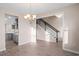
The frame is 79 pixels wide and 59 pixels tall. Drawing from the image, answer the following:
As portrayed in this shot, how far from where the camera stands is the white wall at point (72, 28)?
410 cm

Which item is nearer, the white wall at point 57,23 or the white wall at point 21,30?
the white wall at point 21,30

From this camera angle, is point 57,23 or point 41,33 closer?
point 57,23

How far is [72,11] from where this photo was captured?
4258mm

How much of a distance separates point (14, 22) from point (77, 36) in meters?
6.94

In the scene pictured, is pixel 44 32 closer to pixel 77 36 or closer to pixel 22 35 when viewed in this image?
pixel 22 35

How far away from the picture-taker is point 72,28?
14.0ft

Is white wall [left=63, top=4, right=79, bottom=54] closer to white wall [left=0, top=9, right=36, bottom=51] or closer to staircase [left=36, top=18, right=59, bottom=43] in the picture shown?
staircase [left=36, top=18, right=59, bottom=43]

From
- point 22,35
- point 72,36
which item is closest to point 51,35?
point 22,35

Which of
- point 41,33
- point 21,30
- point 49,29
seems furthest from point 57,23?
point 21,30

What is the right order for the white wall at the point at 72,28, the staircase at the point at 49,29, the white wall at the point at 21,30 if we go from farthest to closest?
the staircase at the point at 49,29 → the white wall at the point at 21,30 → the white wall at the point at 72,28

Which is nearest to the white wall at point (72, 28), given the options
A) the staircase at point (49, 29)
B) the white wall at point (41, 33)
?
the staircase at point (49, 29)

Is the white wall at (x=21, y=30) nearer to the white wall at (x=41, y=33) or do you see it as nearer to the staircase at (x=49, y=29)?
the white wall at (x=41, y=33)

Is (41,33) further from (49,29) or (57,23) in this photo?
(57,23)

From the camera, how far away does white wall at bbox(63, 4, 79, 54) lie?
4098 mm
